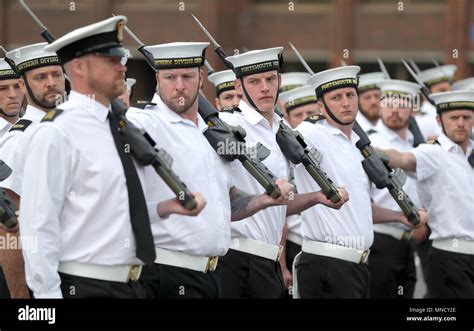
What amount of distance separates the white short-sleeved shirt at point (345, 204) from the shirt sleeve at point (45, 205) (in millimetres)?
3481

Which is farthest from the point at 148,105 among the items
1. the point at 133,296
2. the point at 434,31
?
the point at 434,31

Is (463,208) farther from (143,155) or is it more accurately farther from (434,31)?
(434,31)

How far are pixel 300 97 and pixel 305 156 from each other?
3.26 meters

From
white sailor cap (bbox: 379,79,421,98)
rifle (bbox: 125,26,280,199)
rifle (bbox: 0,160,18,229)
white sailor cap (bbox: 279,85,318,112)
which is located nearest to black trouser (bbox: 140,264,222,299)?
rifle (bbox: 125,26,280,199)

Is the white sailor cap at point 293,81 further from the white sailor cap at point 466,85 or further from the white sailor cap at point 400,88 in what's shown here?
the white sailor cap at point 466,85

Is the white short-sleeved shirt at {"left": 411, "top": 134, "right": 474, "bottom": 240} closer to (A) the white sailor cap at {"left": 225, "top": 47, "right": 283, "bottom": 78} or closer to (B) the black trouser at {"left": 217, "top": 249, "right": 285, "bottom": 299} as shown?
(A) the white sailor cap at {"left": 225, "top": 47, "right": 283, "bottom": 78}

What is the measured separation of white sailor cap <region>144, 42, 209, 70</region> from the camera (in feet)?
23.9

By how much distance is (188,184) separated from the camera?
7.03 metres

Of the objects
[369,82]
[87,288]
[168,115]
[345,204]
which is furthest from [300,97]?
[87,288]

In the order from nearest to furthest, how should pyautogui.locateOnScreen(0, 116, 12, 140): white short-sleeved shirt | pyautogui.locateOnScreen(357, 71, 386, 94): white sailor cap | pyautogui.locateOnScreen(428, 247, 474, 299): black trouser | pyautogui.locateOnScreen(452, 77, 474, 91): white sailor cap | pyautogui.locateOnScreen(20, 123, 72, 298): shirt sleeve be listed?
1. pyautogui.locateOnScreen(20, 123, 72, 298): shirt sleeve
2. pyautogui.locateOnScreen(0, 116, 12, 140): white short-sleeved shirt
3. pyautogui.locateOnScreen(428, 247, 474, 299): black trouser
4. pyautogui.locateOnScreen(452, 77, 474, 91): white sailor cap
5. pyautogui.locateOnScreen(357, 71, 386, 94): white sailor cap

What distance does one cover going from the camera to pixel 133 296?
620cm

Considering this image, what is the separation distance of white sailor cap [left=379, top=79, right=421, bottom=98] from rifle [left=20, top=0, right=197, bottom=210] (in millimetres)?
6574

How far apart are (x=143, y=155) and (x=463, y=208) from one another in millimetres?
4723

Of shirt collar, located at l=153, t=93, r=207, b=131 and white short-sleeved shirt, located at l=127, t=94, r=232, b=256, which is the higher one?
shirt collar, located at l=153, t=93, r=207, b=131
